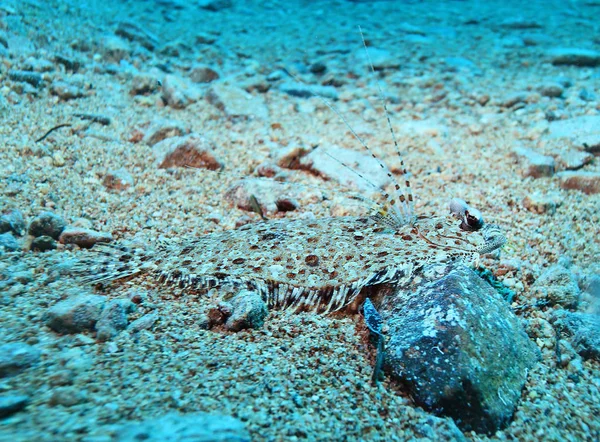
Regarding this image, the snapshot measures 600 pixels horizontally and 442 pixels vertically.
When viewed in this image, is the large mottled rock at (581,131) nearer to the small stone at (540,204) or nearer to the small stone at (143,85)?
the small stone at (540,204)

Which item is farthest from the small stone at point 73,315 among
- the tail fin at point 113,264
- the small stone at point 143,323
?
the tail fin at point 113,264

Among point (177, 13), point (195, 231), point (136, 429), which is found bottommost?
point (195, 231)

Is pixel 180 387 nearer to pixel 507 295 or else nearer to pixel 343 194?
pixel 507 295

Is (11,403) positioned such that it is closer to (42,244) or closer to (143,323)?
(143,323)

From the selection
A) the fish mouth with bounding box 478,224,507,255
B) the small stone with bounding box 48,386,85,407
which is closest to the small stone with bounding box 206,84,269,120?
the fish mouth with bounding box 478,224,507,255

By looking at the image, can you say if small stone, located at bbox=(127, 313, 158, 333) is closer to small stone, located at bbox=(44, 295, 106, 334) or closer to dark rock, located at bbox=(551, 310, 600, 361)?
small stone, located at bbox=(44, 295, 106, 334)

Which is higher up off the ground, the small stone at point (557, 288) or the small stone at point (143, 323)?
the small stone at point (557, 288)

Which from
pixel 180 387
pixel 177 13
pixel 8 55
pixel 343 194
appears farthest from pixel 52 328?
pixel 177 13

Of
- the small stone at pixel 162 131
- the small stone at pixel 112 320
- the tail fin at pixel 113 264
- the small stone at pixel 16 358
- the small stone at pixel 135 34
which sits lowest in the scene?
the tail fin at pixel 113 264
